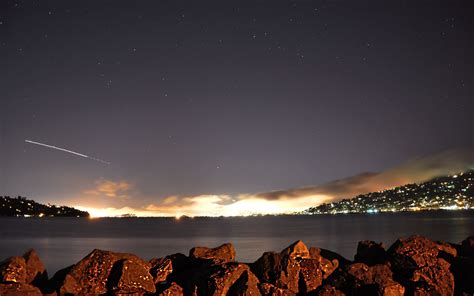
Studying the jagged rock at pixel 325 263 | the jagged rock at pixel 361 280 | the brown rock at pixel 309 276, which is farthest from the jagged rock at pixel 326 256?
the jagged rock at pixel 361 280

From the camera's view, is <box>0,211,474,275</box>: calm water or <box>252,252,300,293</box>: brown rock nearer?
<box>252,252,300,293</box>: brown rock

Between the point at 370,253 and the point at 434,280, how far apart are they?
10.3 ft

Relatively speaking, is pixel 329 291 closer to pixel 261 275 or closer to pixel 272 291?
pixel 272 291

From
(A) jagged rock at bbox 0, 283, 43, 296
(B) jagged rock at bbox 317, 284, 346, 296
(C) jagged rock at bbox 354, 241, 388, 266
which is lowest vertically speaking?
(B) jagged rock at bbox 317, 284, 346, 296

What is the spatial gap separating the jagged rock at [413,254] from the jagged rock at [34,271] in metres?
9.44

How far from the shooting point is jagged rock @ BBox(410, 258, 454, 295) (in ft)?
42.0

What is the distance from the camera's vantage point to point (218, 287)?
39.7 feet

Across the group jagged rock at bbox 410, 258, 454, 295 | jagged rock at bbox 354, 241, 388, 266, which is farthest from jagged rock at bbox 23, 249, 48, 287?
jagged rock at bbox 410, 258, 454, 295

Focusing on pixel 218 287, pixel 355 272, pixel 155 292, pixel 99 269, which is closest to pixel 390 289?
pixel 355 272

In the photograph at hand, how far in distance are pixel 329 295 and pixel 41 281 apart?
7.68 m

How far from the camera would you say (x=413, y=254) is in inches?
559

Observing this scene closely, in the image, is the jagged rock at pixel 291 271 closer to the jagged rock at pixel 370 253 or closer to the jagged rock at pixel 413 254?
the jagged rock at pixel 413 254

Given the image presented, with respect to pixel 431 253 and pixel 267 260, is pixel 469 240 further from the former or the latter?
pixel 267 260

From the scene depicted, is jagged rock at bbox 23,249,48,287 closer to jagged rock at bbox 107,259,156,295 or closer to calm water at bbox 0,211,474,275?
jagged rock at bbox 107,259,156,295
